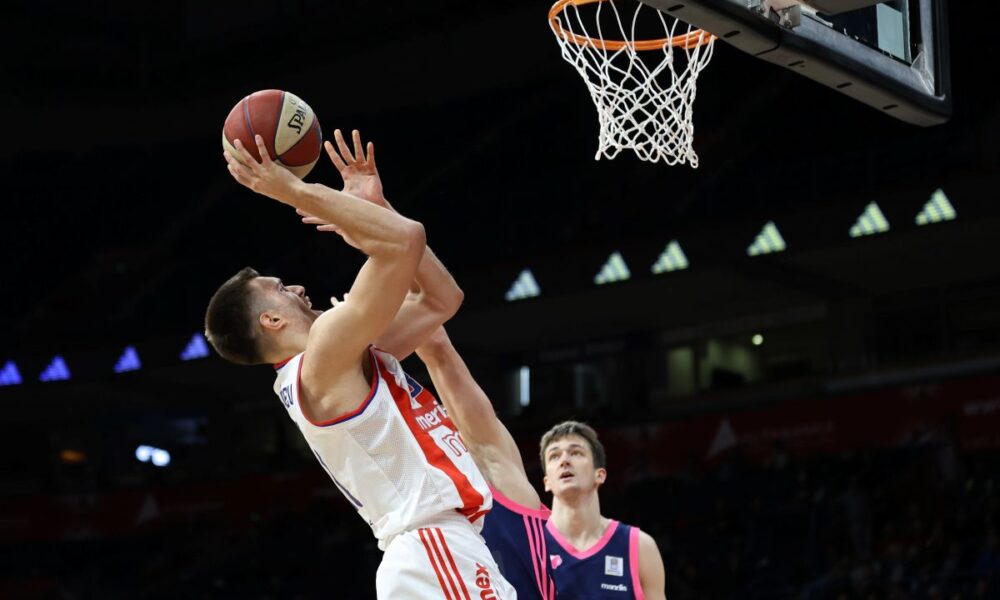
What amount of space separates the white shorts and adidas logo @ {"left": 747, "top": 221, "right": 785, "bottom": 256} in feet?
36.1

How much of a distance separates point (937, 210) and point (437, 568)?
10956mm

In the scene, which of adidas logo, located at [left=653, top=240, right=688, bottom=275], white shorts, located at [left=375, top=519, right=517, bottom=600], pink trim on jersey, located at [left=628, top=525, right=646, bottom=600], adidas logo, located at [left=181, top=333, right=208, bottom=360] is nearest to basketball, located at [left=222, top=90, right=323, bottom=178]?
white shorts, located at [left=375, top=519, right=517, bottom=600]

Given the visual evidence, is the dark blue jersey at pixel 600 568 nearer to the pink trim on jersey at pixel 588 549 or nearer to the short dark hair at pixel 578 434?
the pink trim on jersey at pixel 588 549

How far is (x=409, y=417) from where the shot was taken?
343cm

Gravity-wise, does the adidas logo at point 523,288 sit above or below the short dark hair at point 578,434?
above

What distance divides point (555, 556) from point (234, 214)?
44.2 feet

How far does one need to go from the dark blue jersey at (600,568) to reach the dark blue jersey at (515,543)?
600mm

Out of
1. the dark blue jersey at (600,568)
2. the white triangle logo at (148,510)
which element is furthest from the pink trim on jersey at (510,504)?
the white triangle logo at (148,510)

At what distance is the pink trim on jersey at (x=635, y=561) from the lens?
5.26 metres

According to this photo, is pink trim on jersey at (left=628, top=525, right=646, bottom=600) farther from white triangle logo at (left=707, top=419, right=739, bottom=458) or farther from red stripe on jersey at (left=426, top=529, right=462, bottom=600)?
white triangle logo at (left=707, top=419, right=739, bottom=458)

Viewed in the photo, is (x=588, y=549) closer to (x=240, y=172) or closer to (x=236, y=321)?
(x=236, y=321)

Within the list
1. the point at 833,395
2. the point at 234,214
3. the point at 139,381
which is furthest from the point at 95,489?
the point at 833,395

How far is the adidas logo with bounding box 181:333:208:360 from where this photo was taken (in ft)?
56.6

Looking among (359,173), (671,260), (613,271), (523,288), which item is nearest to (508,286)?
(523,288)
